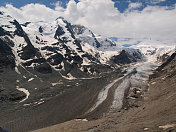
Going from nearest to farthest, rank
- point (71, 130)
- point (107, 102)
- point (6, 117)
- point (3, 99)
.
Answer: point (71, 130)
point (6, 117)
point (107, 102)
point (3, 99)

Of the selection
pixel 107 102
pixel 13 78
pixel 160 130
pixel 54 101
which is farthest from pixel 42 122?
pixel 13 78

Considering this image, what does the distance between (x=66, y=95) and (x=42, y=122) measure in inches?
2073

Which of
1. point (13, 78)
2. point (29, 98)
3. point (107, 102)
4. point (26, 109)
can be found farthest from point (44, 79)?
point (107, 102)

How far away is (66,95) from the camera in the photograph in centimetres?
13700

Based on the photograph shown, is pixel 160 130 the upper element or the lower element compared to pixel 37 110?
upper

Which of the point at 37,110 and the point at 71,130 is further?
the point at 37,110

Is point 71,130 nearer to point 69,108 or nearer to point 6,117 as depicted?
point 69,108

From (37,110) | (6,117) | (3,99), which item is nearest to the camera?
(6,117)

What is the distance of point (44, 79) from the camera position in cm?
19712

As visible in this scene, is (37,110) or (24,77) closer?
(37,110)

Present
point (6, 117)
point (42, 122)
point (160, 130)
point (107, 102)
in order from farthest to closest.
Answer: point (107, 102)
point (6, 117)
point (42, 122)
point (160, 130)

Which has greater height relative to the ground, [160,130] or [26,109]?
[160,130]

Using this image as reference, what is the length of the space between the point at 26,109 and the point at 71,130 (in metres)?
50.0

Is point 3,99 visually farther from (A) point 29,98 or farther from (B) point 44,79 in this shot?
(B) point 44,79
